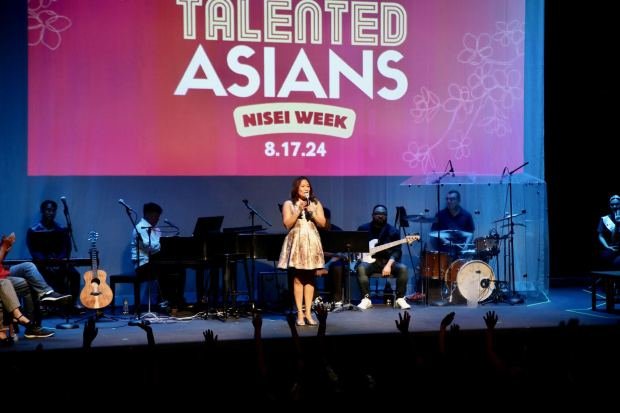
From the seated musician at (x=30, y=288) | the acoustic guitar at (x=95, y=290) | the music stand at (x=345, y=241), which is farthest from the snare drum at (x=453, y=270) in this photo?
the seated musician at (x=30, y=288)

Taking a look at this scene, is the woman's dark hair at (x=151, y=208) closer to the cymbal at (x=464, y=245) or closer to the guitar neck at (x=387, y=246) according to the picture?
the guitar neck at (x=387, y=246)

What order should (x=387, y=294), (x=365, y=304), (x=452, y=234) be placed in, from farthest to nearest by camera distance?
(x=452, y=234), (x=387, y=294), (x=365, y=304)

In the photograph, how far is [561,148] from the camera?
34.9 feet

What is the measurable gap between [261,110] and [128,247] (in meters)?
2.36

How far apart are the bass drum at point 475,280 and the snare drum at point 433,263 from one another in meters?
0.22

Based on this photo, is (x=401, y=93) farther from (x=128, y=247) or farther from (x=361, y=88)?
(x=128, y=247)

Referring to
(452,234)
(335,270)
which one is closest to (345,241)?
(335,270)

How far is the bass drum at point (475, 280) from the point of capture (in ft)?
29.3

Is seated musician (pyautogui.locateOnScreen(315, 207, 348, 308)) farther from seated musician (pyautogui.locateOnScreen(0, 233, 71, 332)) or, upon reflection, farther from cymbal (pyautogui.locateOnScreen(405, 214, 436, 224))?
seated musician (pyautogui.locateOnScreen(0, 233, 71, 332))

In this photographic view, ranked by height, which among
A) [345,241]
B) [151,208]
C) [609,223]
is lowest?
[345,241]

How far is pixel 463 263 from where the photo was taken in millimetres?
8969

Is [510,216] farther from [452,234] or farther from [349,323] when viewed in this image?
[349,323]

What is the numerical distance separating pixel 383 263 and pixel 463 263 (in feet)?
3.04

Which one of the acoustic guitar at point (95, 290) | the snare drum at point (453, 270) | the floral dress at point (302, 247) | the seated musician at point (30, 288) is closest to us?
the seated musician at point (30, 288)
